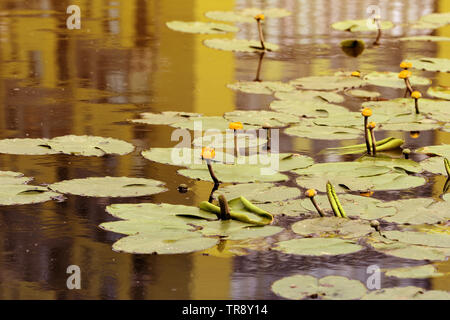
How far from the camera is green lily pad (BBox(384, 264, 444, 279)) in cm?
265

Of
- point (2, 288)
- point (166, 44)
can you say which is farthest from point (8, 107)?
point (2, 288)

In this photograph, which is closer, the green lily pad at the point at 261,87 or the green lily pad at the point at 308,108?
the green lily pad at the point at 308,108

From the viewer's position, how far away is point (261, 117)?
413cm

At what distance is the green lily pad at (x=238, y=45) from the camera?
543 cm

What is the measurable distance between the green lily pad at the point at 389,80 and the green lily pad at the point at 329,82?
0.05 metres

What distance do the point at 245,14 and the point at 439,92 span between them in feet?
6.48

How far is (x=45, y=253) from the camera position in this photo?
284cm

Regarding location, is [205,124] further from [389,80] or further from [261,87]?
[389,80]

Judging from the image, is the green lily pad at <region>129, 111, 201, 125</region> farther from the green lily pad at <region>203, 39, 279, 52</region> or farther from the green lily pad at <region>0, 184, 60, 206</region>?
the green lily pad at <region>203, 39, 279, 52</region>

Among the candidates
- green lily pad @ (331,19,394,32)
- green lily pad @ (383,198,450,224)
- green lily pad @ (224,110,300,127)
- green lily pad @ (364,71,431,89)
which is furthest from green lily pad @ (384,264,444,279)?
green lily pad @ (331,19,394,32)

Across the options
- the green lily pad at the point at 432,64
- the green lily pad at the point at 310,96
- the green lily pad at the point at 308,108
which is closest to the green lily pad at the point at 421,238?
the green lily pad at the point at 308,108

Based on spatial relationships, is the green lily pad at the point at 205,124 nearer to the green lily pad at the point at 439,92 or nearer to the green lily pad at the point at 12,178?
the green lily pad at the point at 12,178

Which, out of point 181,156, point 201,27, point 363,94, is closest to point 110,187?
point 181,156

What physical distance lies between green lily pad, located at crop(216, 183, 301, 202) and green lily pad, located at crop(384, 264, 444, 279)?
1.77ft
